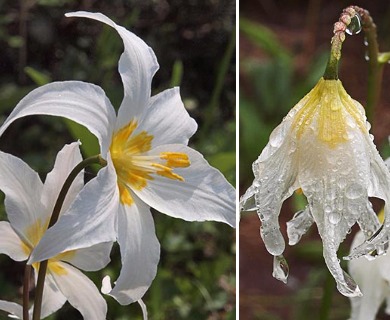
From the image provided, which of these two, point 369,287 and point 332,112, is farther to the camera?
point 369,287

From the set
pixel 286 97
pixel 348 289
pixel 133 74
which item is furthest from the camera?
pixel 286 97

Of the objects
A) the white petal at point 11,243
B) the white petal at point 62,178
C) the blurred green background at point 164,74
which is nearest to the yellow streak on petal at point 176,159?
the white petal at point 62,178

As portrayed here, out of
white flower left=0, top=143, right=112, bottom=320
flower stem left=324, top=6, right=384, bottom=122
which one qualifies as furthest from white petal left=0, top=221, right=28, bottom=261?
flower stem left=324, top=6, right=384, bottom=122

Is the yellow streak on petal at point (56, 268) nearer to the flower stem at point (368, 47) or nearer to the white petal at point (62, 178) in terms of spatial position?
the white petal at point (62, 178)

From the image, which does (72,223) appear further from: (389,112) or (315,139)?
(389,112)

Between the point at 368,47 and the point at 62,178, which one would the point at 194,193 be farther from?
the point at 368,47

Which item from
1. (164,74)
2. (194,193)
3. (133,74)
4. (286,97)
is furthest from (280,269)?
(286,97)

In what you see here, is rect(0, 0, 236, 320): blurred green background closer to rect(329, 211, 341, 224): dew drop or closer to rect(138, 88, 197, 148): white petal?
rect(138, 88, 197, 148): white petal

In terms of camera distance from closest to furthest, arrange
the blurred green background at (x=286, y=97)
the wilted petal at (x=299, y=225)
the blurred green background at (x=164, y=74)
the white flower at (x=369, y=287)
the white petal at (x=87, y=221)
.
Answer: the white petal at (x=87, y=221)
the wilted petal at (x=299, y=225)
the white flower at (x=369, y=287)
the blurred green background at (x=164, y=74)
the blurred green background at (x=286, y=97)
